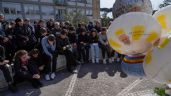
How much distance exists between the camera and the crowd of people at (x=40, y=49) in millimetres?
7234

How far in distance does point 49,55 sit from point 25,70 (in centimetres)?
117

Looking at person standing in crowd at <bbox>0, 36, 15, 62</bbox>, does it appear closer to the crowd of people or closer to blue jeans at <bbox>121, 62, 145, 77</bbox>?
the crowd of people

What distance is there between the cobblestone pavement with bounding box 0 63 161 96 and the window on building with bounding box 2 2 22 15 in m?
27.8

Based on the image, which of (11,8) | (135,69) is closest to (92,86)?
(135,69)

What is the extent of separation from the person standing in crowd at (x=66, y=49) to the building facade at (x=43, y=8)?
2646cm

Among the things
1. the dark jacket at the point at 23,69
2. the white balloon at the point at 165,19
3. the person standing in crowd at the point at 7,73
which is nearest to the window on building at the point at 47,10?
the dark jacket at the point at 23,69

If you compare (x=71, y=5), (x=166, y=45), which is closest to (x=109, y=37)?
(x=166, y=45)

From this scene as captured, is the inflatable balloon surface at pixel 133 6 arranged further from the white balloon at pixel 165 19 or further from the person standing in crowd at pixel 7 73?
the person standing in crowd at pixel 7 73

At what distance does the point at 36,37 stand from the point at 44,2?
115 ft

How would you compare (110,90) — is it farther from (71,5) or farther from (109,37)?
(71,5)

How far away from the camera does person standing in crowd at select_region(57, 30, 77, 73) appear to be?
29.3 feet

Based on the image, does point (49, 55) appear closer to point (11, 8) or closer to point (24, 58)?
point (24, 58)

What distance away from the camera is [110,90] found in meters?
6.93

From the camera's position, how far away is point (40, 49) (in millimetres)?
8555
